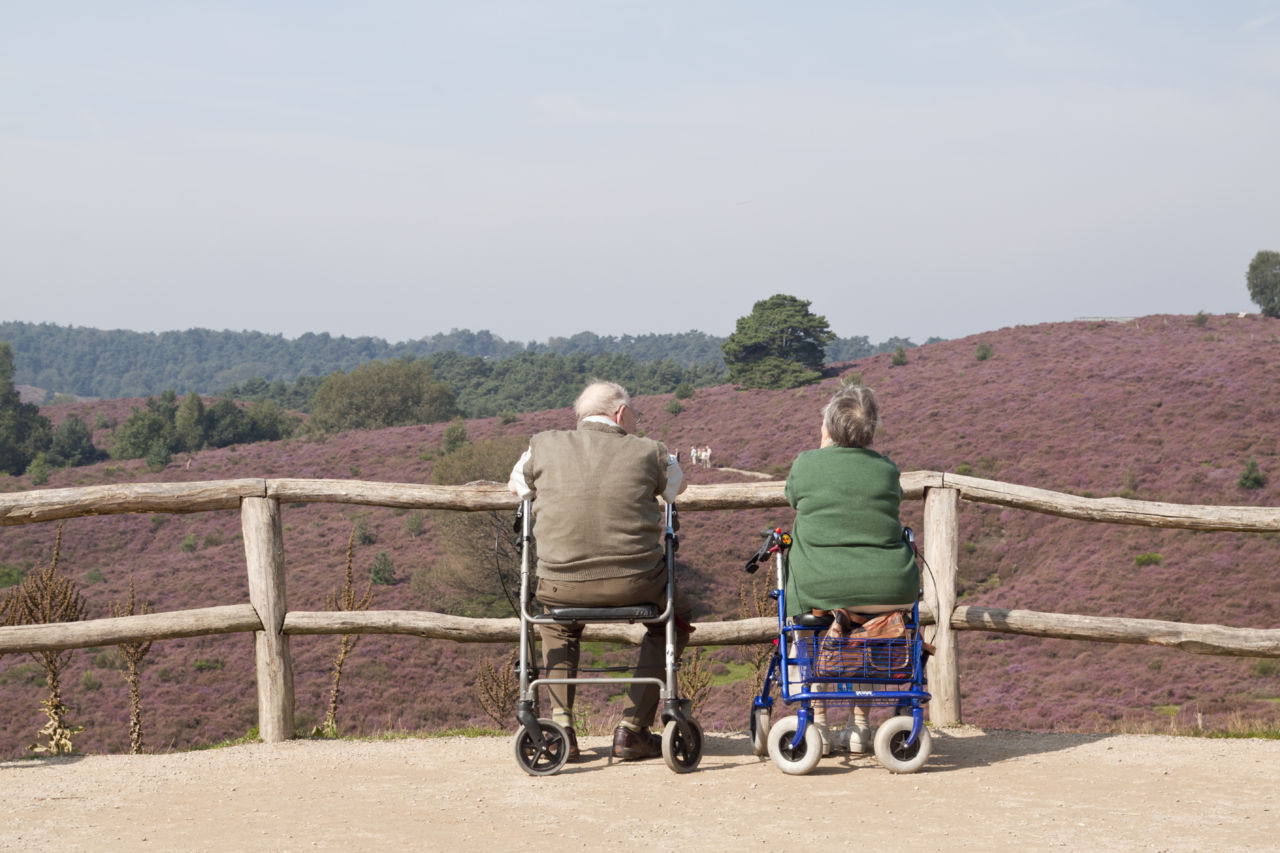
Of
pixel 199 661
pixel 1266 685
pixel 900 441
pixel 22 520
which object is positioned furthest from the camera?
pixel 900 441

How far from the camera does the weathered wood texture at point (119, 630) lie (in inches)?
199

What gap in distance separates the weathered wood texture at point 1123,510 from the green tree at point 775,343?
5124cm

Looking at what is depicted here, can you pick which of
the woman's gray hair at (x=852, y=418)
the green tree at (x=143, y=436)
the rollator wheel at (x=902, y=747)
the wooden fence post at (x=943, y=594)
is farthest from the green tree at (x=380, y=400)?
the rollator wheel at (x=902, y=747)

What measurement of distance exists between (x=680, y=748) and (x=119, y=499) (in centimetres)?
282

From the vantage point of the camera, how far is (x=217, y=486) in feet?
17.4

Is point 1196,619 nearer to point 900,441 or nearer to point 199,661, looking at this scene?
point 900,441

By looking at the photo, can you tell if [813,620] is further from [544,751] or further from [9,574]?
[9,574]

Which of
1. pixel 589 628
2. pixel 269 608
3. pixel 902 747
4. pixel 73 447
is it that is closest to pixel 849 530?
pixel 902 747

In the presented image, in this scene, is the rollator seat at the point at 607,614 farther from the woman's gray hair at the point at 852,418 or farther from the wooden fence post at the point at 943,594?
the wooden fence post at the point at 943,594

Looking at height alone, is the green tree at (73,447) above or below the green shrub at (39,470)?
above

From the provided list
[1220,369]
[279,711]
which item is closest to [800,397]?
[1220,369]

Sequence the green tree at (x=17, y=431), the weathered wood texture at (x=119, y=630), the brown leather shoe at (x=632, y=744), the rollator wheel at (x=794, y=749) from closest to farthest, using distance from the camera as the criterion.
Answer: the rollator wheel at (x=794, y=749)
the brown leather shoe at (x=632, y=744)
the weathered wood texture at (x=119, y=630)
the green tree at (x=17, y=431)

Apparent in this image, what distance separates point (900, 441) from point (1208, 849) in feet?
126

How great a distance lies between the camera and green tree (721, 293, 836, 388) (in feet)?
188
